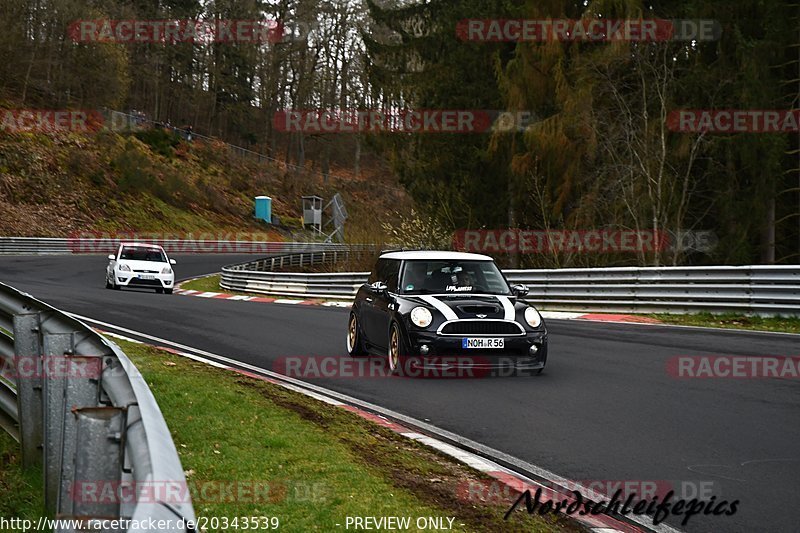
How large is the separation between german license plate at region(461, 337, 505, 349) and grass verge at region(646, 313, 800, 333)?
286 inches

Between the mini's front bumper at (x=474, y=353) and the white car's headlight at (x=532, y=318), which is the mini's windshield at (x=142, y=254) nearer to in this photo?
the mini's front bumper at (x=474, y=353)

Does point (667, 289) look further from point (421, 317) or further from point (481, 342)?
point (421, 317)

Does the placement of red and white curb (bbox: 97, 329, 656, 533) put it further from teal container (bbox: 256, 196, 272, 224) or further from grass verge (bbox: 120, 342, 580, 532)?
teal container (bbox: 256, 196, 272, 224)

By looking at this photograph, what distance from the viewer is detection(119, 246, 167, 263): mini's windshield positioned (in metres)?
29.7

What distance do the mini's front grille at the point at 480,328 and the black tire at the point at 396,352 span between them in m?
0.60

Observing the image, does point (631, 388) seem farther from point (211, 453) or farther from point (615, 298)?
point (615, 298)

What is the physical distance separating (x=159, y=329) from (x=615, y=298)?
980 cm

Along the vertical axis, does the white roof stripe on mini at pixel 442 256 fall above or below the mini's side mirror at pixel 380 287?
above

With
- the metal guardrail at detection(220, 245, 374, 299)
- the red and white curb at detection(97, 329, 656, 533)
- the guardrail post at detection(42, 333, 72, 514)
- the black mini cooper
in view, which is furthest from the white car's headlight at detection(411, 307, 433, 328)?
the metal guardrail at detection(220, 245, 374, 299)

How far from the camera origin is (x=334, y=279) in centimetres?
2781

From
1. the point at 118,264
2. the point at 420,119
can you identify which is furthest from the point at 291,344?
the point at 420,119

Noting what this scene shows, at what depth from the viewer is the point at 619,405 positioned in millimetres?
9289

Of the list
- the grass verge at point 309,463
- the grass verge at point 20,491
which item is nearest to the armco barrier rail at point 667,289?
the grass verge at point 309,463

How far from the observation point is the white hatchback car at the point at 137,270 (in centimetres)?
2911
